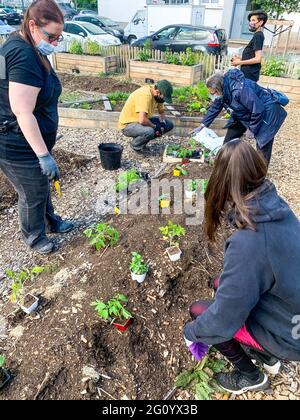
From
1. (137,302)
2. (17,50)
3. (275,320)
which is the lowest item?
(137,302)

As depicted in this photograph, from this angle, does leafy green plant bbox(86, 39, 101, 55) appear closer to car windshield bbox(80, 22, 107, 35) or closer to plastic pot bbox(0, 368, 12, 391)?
car windshield bbox(80, 22, 107, 35)

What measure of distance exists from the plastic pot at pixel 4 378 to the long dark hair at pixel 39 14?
90.5 inches

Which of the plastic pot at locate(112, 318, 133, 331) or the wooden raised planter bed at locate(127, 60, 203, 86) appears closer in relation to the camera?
the plastic pot at locate(112, 318, 133, 331)

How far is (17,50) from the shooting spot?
2320 mm

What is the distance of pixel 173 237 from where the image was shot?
3287 mm

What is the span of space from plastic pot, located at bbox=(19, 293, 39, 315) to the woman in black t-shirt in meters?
5.02

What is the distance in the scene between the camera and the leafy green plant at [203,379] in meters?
2.13

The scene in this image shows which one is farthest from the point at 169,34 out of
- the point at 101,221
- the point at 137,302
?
the point at 137,302

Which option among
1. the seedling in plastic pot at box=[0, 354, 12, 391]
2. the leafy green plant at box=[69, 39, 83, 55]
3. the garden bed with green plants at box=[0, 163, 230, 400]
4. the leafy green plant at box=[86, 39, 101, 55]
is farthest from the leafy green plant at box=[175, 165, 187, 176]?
the leafy green plant at box=[69, 39, 83, 55]

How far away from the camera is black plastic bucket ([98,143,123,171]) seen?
4.84 m

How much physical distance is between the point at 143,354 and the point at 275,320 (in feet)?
3.40

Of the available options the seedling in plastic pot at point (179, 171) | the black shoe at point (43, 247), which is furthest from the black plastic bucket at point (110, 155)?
the black shoe at point (43, 247)

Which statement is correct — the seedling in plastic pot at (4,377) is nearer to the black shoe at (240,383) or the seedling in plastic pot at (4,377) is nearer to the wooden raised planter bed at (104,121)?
the black shoe at (240,383)

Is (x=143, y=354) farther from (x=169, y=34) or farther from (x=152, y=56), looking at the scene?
(x=169, y=34)
